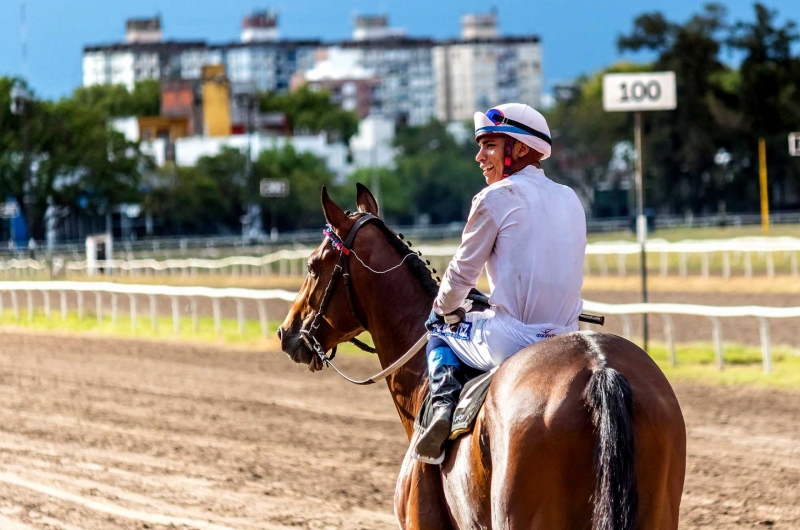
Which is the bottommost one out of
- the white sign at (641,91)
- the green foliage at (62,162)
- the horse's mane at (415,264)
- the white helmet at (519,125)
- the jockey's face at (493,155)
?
the horse's mane at (415,264)

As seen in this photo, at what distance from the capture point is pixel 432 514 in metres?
4.57

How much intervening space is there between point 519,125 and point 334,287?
122cm

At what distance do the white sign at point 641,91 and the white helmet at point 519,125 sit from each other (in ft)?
32.5

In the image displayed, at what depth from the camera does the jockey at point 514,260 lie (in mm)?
4430

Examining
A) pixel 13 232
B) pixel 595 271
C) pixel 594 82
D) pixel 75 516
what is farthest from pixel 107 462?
pixel 594 82

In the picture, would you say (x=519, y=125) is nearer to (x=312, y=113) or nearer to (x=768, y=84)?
(x=768, y=84)

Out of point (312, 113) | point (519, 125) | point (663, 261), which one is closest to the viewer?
point (519, 125)

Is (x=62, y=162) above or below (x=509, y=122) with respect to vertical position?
above

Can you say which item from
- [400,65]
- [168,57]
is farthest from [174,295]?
[400,65]

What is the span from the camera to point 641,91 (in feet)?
47.4

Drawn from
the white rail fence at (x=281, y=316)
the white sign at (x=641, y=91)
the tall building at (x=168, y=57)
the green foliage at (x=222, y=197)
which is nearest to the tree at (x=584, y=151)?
the green foliage at (x=222, y=197)

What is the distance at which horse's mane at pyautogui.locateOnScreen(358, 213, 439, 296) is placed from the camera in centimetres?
519

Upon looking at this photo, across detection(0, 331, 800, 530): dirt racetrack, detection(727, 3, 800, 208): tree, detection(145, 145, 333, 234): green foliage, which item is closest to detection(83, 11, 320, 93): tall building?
detection(145, 145, 333, 234): green foliage

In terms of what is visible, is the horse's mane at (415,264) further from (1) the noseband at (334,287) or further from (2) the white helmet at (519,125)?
(2) the white helmet at (519,125)
